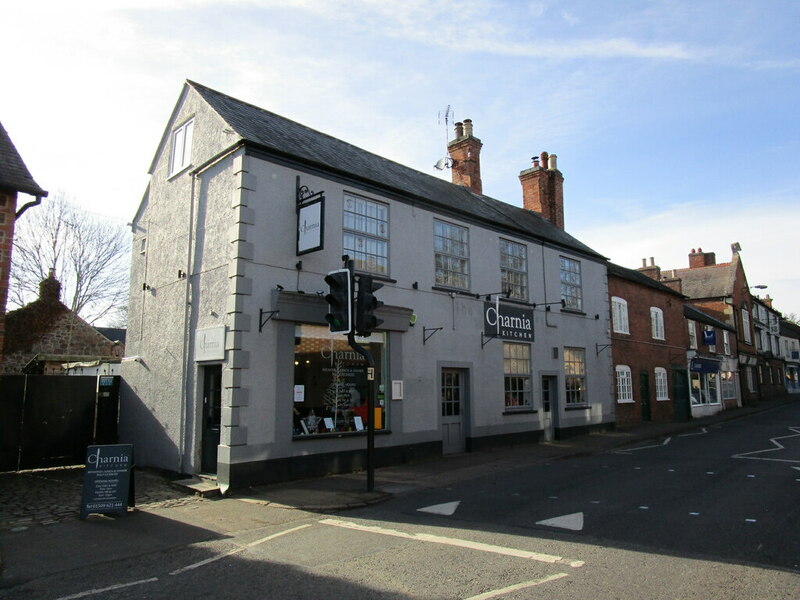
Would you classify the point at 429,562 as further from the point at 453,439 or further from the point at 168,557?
the point at 453,439

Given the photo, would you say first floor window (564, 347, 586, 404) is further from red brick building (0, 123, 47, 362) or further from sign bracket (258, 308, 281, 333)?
red brick building (0, 123, 47, 362)

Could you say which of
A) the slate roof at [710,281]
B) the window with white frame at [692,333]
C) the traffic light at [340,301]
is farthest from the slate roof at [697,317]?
the traffic light at [340,301]

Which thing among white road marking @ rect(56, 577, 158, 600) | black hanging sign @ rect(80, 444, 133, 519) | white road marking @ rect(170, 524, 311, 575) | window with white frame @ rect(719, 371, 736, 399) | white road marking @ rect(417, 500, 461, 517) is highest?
window with white frame @ rect(719, 371, 736, 399)

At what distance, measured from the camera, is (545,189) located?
23.1 meters

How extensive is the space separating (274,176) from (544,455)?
31.1ft

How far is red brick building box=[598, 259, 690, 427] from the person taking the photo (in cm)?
2217

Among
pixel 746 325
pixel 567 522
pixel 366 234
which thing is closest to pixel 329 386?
pixel 366 234

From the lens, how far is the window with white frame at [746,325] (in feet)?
129

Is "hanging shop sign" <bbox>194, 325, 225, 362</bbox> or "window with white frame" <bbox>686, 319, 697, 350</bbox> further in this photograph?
"window with white frame" <bbox>686, 319, 697, 350</bbox>

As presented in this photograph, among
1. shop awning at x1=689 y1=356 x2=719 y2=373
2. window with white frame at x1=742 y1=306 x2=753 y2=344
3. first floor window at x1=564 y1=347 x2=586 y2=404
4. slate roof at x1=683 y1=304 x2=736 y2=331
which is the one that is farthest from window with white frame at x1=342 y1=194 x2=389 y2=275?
window with white frame at x1=742 y1=306 x2=753 y2=344

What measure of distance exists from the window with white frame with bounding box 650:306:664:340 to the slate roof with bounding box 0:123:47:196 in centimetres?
2349

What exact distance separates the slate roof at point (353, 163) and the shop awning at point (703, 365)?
1157 centimetres

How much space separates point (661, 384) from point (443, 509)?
65.4 feet

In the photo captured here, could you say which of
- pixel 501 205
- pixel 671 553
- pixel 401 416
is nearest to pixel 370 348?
pixel 401 416
